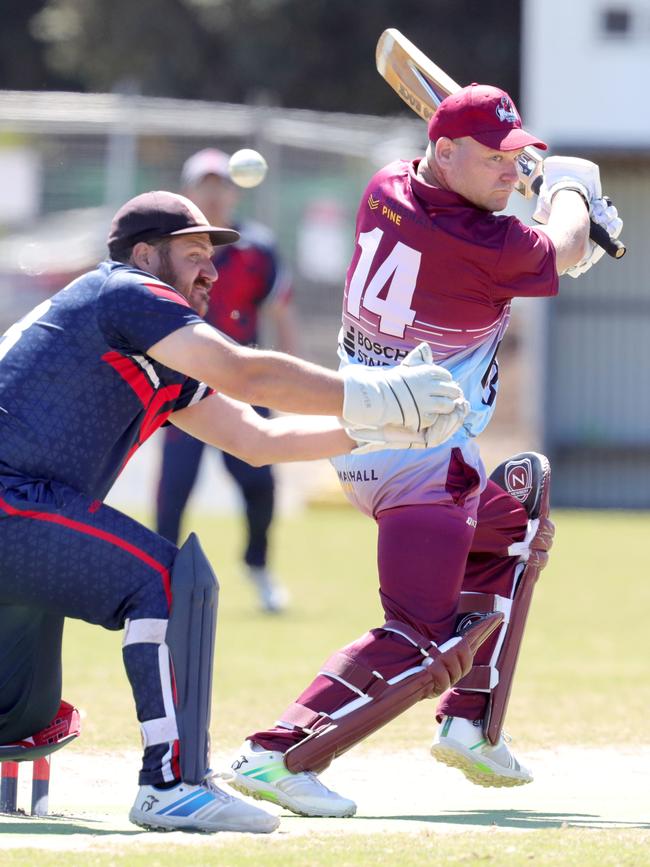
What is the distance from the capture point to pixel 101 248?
1570 centimetres

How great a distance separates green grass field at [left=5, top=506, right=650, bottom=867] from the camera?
401 cm

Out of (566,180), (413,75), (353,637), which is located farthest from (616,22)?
(566,180)

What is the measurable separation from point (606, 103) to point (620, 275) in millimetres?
3002

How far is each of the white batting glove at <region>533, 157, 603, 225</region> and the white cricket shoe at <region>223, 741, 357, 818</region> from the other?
1.94 meters

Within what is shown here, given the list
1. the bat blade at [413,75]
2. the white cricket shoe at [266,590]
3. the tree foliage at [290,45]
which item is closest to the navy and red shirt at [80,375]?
the bat blade at [413,75]

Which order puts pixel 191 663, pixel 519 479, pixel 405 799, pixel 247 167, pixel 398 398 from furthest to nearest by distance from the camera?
pixel 247 167 < pixel 519 479 < pixel 405 799 < pixel 191 663 < pixel 398 398

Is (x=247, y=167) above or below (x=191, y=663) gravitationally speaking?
above

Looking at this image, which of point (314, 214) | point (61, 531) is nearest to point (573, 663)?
point (61, 531)

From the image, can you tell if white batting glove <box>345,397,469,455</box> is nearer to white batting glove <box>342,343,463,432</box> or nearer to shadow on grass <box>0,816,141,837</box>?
white batting glove <box>342,343,463,432</box>

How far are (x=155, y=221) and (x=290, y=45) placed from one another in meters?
27.8

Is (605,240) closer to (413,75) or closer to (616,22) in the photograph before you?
(413,75)

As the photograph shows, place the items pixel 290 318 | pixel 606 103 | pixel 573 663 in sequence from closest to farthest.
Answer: pixel 573 663 < pixel 290 318 < pixel 606 103

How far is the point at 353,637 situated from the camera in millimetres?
9203

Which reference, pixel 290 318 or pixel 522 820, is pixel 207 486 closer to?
pixel 290 318
